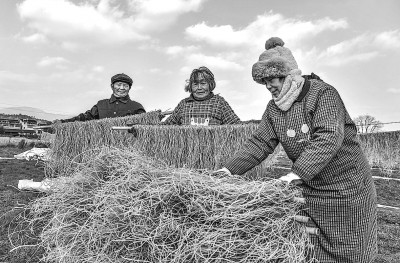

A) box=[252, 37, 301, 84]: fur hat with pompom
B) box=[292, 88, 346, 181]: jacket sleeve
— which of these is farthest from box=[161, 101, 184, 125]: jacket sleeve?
box=[292, 88, 346, 181]: jacket sleeve

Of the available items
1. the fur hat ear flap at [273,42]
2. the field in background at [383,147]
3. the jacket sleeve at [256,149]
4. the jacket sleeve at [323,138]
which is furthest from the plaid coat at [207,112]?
the field in background at [383,147]

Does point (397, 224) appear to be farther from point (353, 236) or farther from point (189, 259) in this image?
point (189, 259)

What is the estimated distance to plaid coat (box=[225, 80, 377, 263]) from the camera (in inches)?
87.8

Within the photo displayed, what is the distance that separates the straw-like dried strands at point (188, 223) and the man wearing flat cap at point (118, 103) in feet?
14.0

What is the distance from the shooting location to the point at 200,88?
4516mm

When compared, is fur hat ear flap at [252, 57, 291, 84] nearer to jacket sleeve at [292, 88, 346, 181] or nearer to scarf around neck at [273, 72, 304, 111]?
scarf around neck at [273, 72, 304, 111]

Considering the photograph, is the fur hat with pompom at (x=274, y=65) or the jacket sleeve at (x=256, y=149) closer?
the fur hat with pompom at (x=274, y=65)

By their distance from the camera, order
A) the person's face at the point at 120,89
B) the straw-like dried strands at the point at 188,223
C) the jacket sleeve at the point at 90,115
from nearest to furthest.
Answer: the straw-like dried strands at the point at 188,223 → the person's face at the point at 120,89 → the jacket sleeve at the point at 90,115

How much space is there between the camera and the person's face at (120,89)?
20.3ft

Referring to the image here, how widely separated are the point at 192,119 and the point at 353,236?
263 centimetres

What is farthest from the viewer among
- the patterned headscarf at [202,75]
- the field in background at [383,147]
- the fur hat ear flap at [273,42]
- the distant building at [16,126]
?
the distant building at [16,126]

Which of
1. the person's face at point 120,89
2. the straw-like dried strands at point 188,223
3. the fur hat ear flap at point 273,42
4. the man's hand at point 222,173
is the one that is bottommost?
the straw-like dried strands at point 188,223

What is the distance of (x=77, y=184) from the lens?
2.39 m

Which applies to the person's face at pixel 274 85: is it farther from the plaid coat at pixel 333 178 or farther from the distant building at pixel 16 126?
the distant building at pixel 16 126
